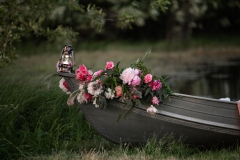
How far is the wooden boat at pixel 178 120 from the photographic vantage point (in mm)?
4590

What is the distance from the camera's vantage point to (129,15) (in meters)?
6.12

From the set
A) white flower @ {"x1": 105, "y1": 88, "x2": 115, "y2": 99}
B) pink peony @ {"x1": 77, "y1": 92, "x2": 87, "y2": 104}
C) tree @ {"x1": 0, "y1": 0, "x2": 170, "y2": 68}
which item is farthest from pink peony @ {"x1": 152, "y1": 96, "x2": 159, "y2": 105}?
tree @ {"x1": 0, "y1": 0, "x2": 170, "y2": 68}

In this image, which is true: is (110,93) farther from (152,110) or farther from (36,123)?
(36,123)

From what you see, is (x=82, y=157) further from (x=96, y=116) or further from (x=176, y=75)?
(x=176, y=75)

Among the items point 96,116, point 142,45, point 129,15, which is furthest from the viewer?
point 142,45

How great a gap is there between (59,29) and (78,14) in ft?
48.3

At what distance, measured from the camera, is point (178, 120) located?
4.60 metres

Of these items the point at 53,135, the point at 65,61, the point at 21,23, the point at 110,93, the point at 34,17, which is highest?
the point at 34,17

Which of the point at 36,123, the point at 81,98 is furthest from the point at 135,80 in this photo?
the point at 36,123

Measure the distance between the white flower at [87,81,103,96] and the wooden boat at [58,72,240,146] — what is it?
22 cm

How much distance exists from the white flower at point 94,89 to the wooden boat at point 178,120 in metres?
0.22

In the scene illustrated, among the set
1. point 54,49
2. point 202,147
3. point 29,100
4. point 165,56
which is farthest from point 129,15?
point 54,49

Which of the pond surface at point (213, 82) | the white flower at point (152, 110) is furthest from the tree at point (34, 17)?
the pond surface at point (213, 82)

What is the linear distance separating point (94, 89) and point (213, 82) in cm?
785
